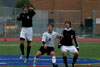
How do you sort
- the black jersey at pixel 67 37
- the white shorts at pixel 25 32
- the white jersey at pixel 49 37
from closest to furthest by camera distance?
the white jersey at pixel 49 37
the black jersey at pixel 67 37
the white shorts at pixel 25 32

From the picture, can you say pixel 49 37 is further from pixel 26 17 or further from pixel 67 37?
pixel 26 17

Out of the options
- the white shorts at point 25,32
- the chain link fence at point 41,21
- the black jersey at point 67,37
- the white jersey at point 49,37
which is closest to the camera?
the white jersey at point 49,37

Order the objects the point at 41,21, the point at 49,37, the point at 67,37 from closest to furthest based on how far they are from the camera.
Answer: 1. the point at 49,37
2. the point at 67,37
3. the point at 41,21

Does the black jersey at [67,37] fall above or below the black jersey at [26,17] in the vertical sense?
below

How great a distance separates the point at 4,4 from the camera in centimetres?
6406

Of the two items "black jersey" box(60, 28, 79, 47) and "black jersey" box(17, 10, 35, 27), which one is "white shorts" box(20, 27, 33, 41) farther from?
"black jersey" box(60, 28, 79, 47)

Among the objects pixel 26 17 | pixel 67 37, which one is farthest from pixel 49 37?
pixel 26 17

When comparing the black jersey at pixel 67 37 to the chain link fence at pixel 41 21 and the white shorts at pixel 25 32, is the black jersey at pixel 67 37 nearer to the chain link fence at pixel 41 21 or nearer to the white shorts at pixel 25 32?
the white shorts at pixel 25 32

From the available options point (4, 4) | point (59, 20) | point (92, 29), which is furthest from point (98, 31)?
point (4, 4)

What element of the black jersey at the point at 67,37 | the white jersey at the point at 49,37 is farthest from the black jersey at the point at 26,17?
the white jersey at the point at 49,37

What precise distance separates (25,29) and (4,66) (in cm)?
204

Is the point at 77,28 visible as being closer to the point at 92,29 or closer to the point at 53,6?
the point at 92,29

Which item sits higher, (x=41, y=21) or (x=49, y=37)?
(x=49, y=37)

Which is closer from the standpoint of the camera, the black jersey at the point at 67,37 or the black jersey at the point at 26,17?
the black jersey at the point at 67,37
